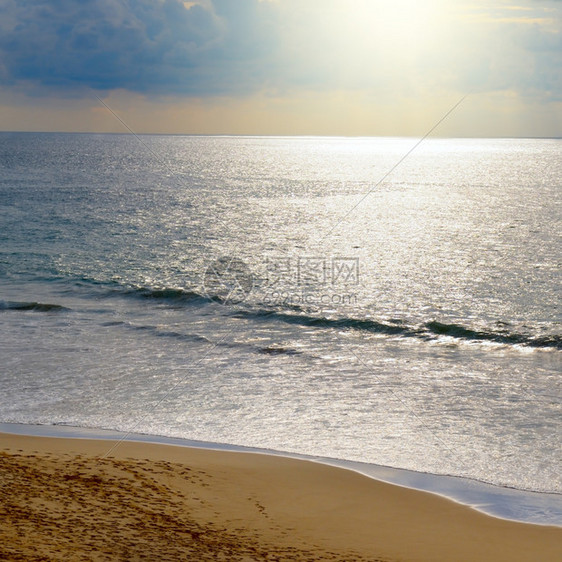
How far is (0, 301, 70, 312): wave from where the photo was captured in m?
20.5

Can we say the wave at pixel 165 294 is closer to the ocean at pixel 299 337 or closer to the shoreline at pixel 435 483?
the ocean at pixel 299 337

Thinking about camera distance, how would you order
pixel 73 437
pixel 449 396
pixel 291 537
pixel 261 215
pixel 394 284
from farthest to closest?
pixel 261 215, pixel 394 284, pixel 449 396, pixel 73 437, pixel 291 537

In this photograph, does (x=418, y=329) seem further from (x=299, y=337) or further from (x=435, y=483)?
(x=435, y=483)

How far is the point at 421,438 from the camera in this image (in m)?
10.4

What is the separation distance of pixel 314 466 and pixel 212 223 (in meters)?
35.6

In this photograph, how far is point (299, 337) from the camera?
17625mm

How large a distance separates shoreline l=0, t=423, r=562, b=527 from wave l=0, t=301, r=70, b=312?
1037 centimetres

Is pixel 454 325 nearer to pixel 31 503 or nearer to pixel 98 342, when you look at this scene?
pixel 98 342

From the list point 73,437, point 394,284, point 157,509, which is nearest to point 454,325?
point 394,284

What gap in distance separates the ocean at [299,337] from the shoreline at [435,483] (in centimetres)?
25

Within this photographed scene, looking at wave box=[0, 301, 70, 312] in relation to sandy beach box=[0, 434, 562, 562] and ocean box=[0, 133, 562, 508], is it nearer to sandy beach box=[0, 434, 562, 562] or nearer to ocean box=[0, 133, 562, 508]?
ocean box=[0, 133, 562, 508]

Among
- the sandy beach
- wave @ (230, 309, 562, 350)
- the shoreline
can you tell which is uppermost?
wave @ (230, 309, 562, 350)

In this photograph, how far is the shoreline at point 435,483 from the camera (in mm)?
7891

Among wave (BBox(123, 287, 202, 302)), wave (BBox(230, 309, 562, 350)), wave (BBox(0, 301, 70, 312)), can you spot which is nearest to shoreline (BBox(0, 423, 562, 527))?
wave (BBox(230, 309, 562, 350))
